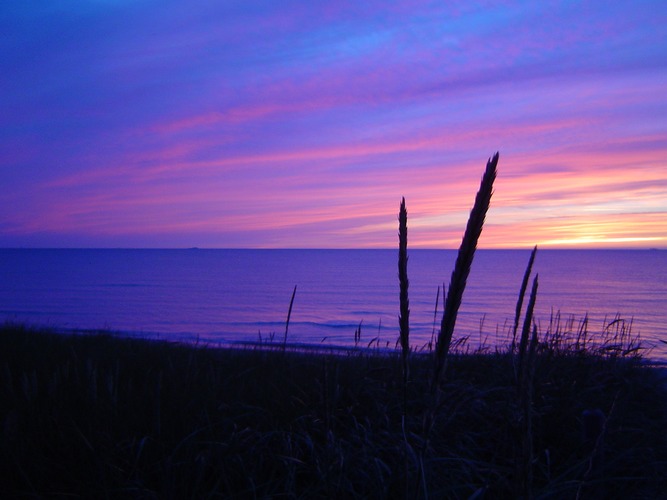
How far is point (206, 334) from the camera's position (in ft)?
83.7

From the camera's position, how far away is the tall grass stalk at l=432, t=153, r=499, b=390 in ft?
4.44

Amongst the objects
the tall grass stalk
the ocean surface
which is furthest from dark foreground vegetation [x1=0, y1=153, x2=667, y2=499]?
the ocean surface

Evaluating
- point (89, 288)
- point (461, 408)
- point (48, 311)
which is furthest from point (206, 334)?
point (89, 288)

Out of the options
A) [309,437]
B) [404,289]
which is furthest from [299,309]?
[404,289]

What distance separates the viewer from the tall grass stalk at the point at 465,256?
4.44 feet

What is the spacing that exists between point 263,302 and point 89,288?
2126 centimetres

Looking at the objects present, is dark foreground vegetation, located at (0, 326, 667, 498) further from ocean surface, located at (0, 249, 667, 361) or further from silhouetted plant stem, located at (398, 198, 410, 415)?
ocean surface, located at (0, 249, 667, 361)

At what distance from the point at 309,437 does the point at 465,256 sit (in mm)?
2252

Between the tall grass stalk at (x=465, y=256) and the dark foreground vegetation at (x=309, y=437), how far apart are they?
0.69 feet

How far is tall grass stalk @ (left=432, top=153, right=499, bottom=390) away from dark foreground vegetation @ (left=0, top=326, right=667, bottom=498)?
0.69 feet

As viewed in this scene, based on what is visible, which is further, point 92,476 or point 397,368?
point 397,368

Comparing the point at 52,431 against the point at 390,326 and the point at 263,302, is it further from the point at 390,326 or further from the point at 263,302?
the point at 263,302

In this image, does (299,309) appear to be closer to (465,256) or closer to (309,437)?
(309,437)

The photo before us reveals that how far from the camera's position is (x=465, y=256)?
1.40 metres
